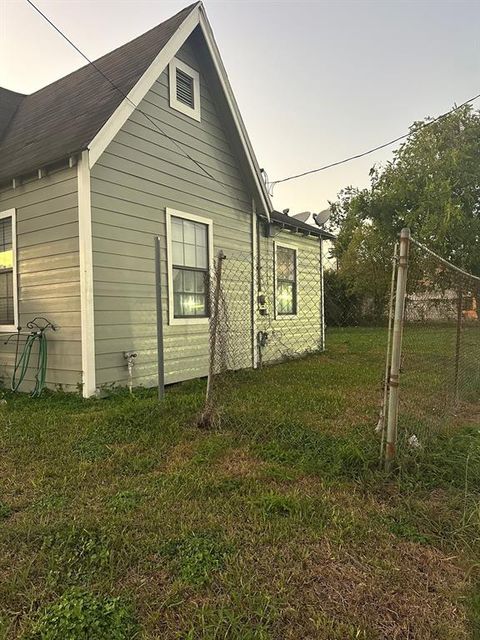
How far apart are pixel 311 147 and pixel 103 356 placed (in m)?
10.3

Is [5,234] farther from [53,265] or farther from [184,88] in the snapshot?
[184,88]

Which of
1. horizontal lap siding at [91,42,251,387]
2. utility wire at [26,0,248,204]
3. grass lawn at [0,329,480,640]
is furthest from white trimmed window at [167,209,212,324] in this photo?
grass lawn at [0,329,480,640]

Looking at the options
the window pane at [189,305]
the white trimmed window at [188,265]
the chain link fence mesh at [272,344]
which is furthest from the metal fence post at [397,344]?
the window pane at [189,305]

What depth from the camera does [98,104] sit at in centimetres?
604

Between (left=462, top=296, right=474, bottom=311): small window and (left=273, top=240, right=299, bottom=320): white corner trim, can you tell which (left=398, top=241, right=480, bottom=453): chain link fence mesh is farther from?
(left=273, top=240, right=299, bottom=320): white corner trim

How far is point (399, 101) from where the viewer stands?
12344 millimetres

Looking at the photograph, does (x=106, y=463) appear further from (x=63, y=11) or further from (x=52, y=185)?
(x=63, y=11)

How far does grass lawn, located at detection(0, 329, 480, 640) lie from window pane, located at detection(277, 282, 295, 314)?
17.9 ft

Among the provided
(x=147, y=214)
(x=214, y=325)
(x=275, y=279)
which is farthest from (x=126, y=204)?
(x=275, y=279)

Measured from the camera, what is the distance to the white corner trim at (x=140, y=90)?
5.39 m

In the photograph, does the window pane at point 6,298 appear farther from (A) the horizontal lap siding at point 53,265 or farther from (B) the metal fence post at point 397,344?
(B) the metal fence post at point 397,344

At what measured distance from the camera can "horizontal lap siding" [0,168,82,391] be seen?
18.0ft

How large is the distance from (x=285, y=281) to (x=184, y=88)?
4.38 metres

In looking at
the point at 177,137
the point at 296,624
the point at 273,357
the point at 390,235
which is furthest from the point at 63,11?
the point at 390,235
